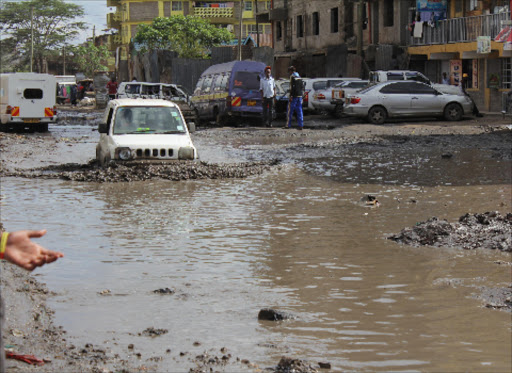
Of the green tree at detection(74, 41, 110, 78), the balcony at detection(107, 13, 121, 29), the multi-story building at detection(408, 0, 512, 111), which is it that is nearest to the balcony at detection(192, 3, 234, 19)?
the balcony at detection(107, 13, 121, 29)

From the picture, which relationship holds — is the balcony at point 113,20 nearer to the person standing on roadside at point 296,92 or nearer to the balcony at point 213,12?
the balcony at point 213,12

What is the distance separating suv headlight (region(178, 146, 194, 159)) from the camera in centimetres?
1504

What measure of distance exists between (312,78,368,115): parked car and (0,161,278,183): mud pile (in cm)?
1543

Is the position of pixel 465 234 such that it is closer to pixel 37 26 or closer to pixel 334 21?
pixel 334 21

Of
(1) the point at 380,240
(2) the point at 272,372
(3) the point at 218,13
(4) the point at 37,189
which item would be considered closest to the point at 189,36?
(3) the point at 218,13

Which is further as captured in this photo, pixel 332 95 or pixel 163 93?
pixel 332 95

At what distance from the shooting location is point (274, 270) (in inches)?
323

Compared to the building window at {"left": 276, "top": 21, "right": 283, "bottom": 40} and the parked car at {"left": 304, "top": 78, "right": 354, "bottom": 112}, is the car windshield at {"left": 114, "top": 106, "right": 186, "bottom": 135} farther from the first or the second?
the building window at {"left": 276, "top": 21, "right": 283, "bottom": 40}

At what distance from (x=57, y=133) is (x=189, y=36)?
120 feet

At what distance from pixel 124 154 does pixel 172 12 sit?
77.5 m

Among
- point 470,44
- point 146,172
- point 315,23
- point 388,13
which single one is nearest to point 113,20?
point 315,23

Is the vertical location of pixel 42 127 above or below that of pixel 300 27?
below

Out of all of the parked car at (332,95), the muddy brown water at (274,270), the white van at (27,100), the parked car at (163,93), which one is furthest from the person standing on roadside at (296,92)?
the muddy brown water at (274,270)

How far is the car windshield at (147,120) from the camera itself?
1520cm
